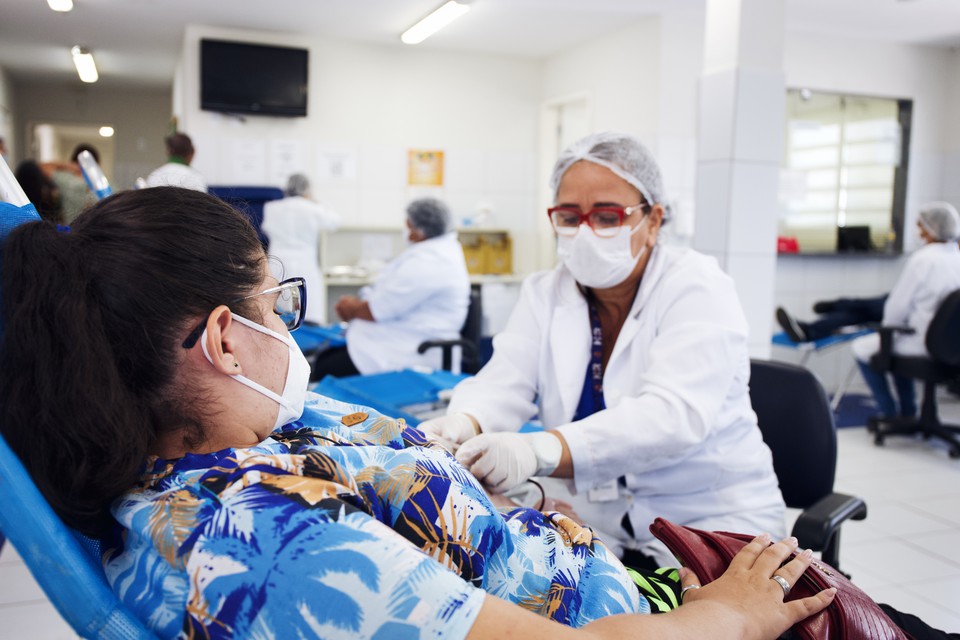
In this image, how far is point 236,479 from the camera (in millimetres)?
755

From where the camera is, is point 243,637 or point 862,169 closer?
point 243,637

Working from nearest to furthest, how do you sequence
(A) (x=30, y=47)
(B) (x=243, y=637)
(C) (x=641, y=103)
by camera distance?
(B) (x=243, y=637) < (C) (x=641, y=103) < (A) (x=30, y=47)

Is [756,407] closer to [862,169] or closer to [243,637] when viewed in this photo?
[243,637]

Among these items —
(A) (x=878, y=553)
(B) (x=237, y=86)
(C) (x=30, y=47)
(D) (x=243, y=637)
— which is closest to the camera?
(D) (x=243, y=637)

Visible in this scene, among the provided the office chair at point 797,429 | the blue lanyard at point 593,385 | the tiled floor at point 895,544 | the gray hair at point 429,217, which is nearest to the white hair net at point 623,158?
the blue lanyard at point 593,385

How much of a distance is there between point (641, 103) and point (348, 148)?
2.55 meters

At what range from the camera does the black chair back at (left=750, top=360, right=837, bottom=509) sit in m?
1.67

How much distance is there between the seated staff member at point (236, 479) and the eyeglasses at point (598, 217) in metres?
0.88

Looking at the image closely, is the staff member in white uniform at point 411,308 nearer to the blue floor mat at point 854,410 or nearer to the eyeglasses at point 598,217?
the eyeglasses at point 598,217

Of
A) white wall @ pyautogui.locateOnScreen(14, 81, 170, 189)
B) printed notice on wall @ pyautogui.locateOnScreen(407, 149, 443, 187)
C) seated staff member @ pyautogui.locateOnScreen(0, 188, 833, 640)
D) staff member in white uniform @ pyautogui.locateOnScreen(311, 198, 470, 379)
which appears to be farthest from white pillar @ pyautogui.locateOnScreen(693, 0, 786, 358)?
white wall @ pyautogui.locateOnScreen(14, 81, 170, 189)

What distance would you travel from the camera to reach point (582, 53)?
657 cm

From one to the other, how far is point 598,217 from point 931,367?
3.52 meters

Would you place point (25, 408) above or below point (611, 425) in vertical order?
above

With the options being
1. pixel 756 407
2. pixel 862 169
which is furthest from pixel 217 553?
pixel 862 169
